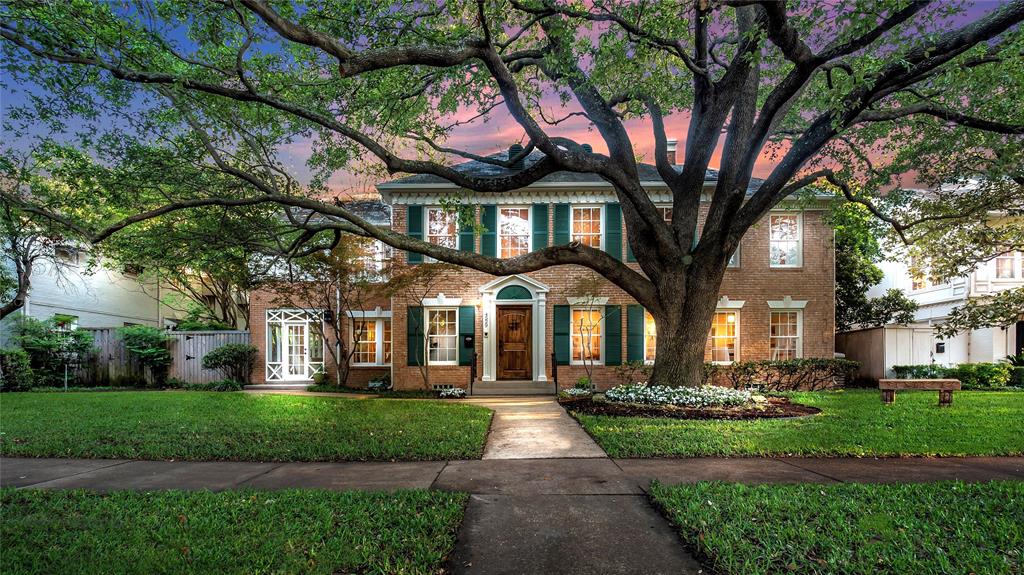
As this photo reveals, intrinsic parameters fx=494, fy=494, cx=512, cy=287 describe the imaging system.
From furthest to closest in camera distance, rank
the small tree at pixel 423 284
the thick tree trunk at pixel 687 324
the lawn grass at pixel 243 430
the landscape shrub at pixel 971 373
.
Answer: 1. the landscape shrub at pixel 971 373
2. the small tree at pixel 423 284
3. the thick tree trunk at pixel 687 324
4. the lawn grass at pixel 243 430

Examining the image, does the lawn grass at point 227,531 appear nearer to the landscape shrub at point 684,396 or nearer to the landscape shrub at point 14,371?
the landscape shrub at point 684,396

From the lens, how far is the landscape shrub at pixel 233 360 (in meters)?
15.3

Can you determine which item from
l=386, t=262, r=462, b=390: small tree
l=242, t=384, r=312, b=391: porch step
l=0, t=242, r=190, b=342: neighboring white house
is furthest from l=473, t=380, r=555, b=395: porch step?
l=0, t=242, r=190, b=342: neighboring white house

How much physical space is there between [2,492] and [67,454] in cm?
191

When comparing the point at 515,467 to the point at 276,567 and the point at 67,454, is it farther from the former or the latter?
the point at 67,454

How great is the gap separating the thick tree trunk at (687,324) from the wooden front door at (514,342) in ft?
18.9

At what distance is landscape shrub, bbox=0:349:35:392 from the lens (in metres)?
13.6

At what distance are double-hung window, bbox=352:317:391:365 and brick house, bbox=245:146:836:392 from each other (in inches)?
46.9

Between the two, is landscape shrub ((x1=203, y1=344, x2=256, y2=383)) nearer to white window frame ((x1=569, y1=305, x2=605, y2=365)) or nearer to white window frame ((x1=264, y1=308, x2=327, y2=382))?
white window frame ((x1=264, y1=308, x2=327, y2=382))

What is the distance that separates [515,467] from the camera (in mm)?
5164

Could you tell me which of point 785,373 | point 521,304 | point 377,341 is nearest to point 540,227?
point 521,304

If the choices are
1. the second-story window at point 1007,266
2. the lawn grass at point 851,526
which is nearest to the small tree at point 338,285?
the lawn grass at point 851,526

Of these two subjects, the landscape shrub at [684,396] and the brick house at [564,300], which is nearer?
the landscape shrub at [684,396]

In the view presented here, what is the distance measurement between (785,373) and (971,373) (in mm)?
6983
